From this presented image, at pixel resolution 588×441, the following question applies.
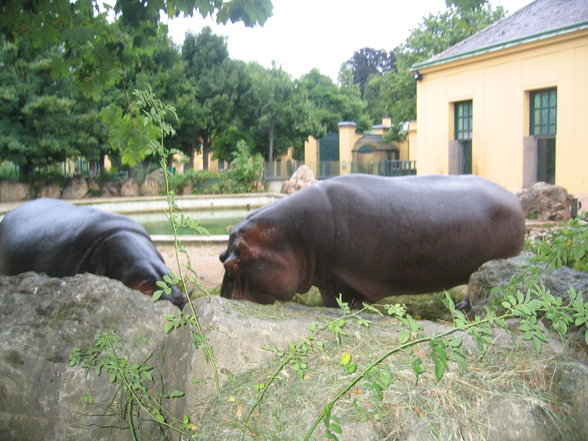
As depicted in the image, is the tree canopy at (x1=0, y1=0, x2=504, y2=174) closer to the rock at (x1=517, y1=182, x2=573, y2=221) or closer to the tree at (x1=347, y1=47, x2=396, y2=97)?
the rock at (x1=517, y1=182, x2=573, y2=221)

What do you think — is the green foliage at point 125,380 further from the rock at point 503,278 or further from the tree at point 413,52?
the tree at point 413,52

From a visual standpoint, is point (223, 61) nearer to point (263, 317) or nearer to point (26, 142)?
point (26, 142)

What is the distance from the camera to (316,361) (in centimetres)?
209

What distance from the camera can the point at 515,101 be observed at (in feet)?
55.5

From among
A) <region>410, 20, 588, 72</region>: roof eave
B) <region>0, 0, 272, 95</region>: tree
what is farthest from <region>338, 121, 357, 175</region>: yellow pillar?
<region>0, 0, 272, 95</region>: tree

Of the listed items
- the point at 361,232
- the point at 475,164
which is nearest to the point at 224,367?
the point at 361,232

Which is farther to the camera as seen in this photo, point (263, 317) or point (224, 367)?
point (263, 317)

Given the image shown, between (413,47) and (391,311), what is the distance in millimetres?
30448

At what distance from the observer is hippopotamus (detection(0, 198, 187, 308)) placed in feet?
13.6

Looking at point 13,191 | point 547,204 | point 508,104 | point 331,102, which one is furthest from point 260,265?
point 331,102

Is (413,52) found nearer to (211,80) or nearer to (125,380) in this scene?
(211,80)

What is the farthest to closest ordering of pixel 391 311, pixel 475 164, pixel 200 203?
pixel 200 203 < pixel 475 164 < pixel 391 311

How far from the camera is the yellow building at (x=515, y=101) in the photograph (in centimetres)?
1526

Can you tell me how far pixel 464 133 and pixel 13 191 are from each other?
15.1 meters
